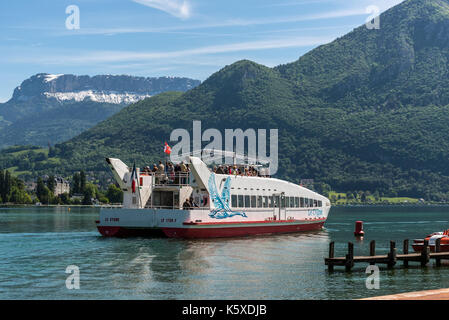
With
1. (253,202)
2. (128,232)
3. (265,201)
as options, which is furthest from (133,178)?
(265,201)

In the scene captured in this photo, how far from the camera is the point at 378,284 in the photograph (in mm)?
29188

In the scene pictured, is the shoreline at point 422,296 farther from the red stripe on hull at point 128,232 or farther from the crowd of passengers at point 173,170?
the crowd of passengers at point 173,170

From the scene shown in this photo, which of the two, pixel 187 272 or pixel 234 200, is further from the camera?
pixel 234 200

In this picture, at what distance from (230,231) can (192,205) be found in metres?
4.25

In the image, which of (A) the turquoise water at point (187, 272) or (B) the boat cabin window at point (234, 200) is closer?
(A) the turquoise water at point (187, 272)

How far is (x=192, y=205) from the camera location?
160 ft

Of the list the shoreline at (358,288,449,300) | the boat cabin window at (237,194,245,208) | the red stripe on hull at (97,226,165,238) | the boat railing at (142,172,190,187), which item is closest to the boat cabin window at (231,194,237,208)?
the boat cabin window at (237,194,245,208)

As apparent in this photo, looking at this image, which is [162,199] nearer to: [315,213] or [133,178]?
[133,178]

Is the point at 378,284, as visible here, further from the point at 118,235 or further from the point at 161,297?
the point at 118,235

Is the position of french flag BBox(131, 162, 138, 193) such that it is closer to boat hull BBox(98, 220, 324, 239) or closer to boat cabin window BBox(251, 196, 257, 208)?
boat hull BBox(98, 220, 324, 239)

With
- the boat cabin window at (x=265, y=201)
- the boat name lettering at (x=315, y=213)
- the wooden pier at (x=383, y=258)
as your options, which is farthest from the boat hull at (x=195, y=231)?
the wooden pier at (x=383, y=258)

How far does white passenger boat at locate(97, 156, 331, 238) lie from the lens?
151ft

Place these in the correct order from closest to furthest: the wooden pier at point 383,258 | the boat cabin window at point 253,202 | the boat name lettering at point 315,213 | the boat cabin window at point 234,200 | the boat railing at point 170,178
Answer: the wooden pier at point 383,258 → the boat railing at point 170,178 → the boat cabin window at point 234,200 → the boat cabin window at point 253,202 → the boat name lettering at point 315,213

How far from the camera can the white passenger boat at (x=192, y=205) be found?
151 feet
